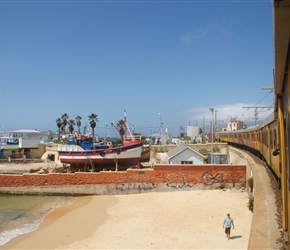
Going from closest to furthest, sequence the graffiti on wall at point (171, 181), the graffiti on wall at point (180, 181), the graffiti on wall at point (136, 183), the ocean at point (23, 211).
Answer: the ocean at point (23, 211), the graffiti on wall at point (171, 181), the graffiti on wall at point (180, 181), the graffiti on wall at point (136, 183)

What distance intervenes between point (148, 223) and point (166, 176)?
897 centimetres

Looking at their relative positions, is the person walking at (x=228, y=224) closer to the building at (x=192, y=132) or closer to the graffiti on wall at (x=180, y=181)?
the graffiti on wall at (x=180, y=181)

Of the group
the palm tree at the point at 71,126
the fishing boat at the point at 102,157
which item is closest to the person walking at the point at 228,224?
the fishing boat at the point at 102,157

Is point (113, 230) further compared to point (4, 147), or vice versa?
point (4, 147)

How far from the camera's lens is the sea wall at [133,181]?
1026 inches

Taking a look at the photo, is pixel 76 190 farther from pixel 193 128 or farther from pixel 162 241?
pixel 193 128

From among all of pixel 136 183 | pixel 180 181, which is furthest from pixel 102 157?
pixel 180 181

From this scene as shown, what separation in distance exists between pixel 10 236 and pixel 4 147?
43.9 metres

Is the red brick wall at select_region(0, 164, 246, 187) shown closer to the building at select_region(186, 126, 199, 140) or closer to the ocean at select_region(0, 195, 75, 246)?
the ocean at select_region(0, 195, 75, 246)

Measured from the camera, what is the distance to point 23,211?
23.5 metres

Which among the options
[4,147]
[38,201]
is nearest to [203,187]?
[38,201]

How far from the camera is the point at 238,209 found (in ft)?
63.8

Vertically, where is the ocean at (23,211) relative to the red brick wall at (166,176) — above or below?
below

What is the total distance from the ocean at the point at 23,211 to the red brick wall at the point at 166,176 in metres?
1.92
